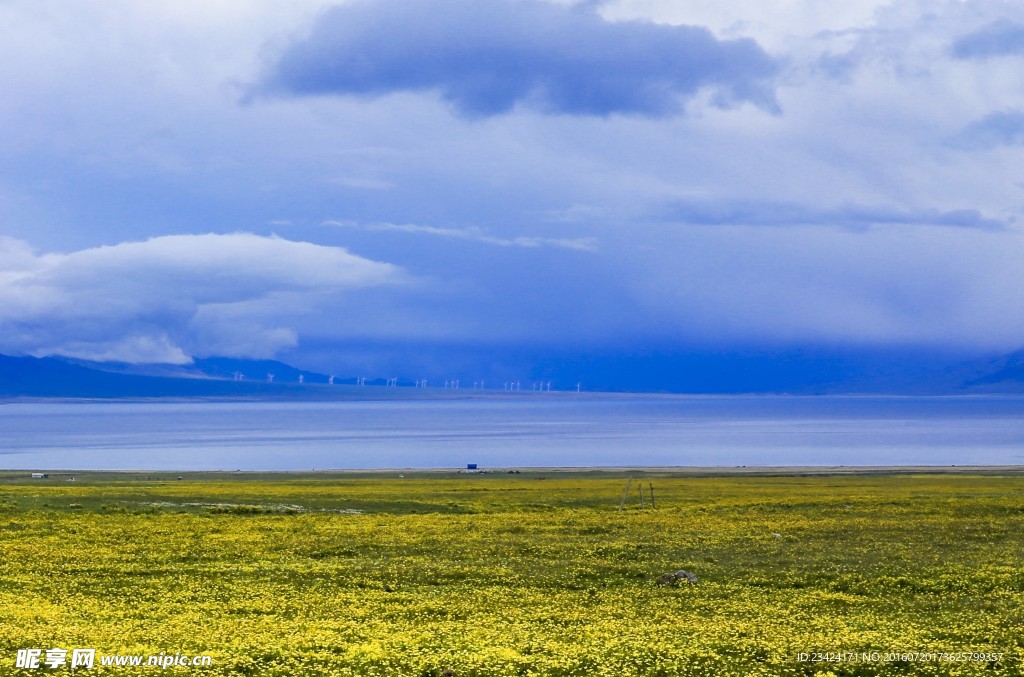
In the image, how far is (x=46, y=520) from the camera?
50188 mm

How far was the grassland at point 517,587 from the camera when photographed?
23.5m

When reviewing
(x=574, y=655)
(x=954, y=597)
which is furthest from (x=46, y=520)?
(x=954, y=597)

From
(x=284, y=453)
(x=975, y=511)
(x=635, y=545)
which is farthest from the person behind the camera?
(x=284, y=453)

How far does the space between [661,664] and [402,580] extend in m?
13.7

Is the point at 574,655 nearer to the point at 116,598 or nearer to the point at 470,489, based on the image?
the point at 116,598

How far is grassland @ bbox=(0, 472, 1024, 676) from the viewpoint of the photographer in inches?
924

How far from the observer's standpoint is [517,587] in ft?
109

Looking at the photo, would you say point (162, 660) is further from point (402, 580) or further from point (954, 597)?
point (954, 597)

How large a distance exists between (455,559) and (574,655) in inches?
631

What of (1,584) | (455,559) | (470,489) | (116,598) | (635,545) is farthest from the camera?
(470,489)

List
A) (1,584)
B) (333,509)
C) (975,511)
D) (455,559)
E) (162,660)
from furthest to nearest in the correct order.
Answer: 1. (333,509)
2. (975,511)
3. (455,559)
4. (1,584)
5. (162,660)

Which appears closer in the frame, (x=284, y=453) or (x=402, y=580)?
(x=402, y=580)

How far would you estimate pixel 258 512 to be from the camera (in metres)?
57.2


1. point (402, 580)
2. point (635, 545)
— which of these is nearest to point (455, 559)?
point (402, 580)
